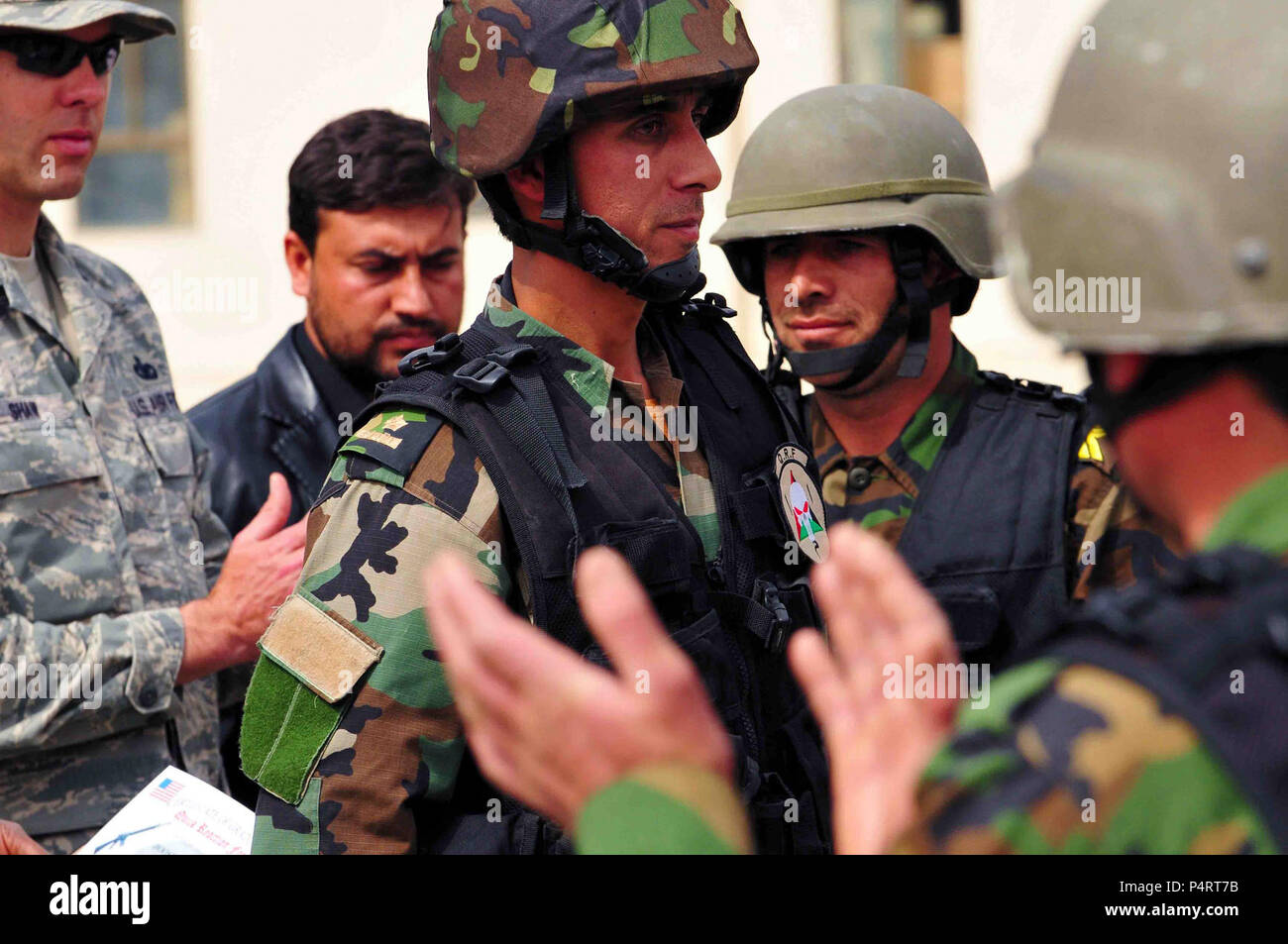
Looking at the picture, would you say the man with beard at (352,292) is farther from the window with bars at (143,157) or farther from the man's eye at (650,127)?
the window with bars at (143,157)

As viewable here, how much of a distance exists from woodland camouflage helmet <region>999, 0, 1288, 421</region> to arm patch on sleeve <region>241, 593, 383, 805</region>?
1104 mm

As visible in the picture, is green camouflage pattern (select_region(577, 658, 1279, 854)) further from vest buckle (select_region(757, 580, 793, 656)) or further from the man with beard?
the man with beard

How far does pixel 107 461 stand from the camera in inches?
117

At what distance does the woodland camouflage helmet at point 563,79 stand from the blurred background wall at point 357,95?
24.3 ft

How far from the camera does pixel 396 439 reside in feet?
6.89

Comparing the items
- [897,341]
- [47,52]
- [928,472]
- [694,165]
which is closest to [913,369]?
[897,341]

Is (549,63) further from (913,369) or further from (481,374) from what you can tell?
(913,369)

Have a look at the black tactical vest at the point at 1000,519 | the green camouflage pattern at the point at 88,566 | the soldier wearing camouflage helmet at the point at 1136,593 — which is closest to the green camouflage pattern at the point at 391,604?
the green camouflage pattern at the point at 88,566

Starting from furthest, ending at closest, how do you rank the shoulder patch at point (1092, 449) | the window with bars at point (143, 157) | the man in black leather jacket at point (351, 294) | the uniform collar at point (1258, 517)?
the window with bars at point (143, 157) → the man in black leather jacket at point (351, 294) → the shoulder patch at point (1092, 449) → the uniform collar at point (1258, 517)

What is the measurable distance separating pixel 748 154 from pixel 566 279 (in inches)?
60.5

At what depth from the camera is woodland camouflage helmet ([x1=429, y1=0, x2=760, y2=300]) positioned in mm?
2232

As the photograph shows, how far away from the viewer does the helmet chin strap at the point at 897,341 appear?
343 cm

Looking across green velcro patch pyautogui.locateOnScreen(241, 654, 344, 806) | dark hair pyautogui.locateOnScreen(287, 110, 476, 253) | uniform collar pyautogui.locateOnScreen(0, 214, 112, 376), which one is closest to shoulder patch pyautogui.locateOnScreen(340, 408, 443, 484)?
green velcro patch pyautogui.locateOnScreen(241, 654, 344, 806)

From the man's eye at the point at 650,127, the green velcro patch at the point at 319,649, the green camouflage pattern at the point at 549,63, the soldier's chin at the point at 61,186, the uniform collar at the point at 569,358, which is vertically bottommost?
the green velcro patch at the point at 319,649
